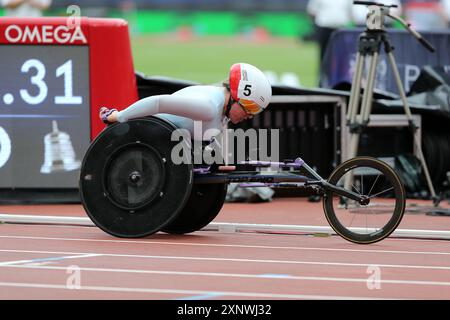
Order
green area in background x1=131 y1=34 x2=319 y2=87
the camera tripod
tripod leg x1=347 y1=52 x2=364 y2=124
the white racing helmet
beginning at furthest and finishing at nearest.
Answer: green area in background x1=131 y1=34 x2=319 y2=87 → tripod leg x1=347 y1=52 x2=364 y2=124 → the camera tripod → the white racing helmet

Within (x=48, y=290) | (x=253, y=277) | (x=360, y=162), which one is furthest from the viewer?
(x=360, y=162)

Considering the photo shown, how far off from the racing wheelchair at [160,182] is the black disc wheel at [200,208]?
136mm

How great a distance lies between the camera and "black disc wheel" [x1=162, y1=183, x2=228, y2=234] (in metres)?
9.56

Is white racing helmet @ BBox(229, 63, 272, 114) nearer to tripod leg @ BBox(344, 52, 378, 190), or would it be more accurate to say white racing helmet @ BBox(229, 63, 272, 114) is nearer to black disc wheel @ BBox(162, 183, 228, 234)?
black disc wheel @ BBox(162, 183, 228, 234)

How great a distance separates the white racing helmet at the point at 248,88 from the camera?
921cm

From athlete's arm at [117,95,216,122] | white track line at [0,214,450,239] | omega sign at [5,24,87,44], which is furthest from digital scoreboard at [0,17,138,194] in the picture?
athlete's arm at [117,95,216,122]

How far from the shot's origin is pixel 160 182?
9047mm

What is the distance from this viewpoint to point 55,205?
504 inches

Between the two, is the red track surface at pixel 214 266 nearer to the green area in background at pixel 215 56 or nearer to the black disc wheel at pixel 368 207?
the black disc wheel at pixel 368 207

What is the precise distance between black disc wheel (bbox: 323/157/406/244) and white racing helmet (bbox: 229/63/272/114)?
822mm
